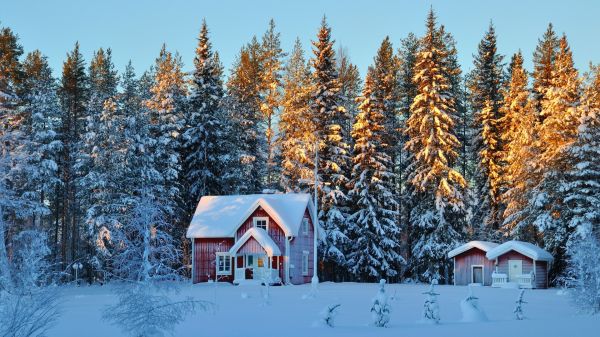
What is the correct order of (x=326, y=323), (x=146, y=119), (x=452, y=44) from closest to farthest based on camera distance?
(x=326, y=323) → (x=146, y=119) → (x=452, y=44)

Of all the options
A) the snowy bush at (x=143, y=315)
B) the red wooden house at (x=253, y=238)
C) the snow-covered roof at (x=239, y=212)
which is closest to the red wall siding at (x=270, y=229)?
the red wooden house at (x=253, y=238)

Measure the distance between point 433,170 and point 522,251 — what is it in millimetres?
7586

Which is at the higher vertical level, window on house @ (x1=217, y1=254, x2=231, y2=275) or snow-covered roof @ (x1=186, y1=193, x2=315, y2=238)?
snow-covered roof @ (x1=186, y1=193, x2=315, y2=238)

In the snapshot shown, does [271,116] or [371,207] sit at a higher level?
[271,116]

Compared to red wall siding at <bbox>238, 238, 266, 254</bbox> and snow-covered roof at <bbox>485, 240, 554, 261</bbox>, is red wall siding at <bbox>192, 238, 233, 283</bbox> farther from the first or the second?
snow-covered roof at <bbox>485, 240, 554, 261</bbox>

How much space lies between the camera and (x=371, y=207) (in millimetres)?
44500

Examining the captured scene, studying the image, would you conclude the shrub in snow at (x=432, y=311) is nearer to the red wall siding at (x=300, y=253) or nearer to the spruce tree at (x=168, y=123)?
the red wall siding at (x=300, y=253)

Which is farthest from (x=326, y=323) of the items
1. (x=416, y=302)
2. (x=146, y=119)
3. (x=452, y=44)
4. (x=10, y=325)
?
(x=452, y=44)

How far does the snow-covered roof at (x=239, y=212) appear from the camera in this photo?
40.4 meters

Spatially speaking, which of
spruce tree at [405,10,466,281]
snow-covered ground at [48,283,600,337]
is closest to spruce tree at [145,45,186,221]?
snow-covered ground at [48,283,600,337]

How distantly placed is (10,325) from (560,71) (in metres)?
38.2

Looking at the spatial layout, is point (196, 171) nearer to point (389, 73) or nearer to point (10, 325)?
point (389, 73)

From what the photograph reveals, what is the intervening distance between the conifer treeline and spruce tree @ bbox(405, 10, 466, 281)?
0.32 feet

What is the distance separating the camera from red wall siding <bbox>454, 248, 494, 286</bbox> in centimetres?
4205
